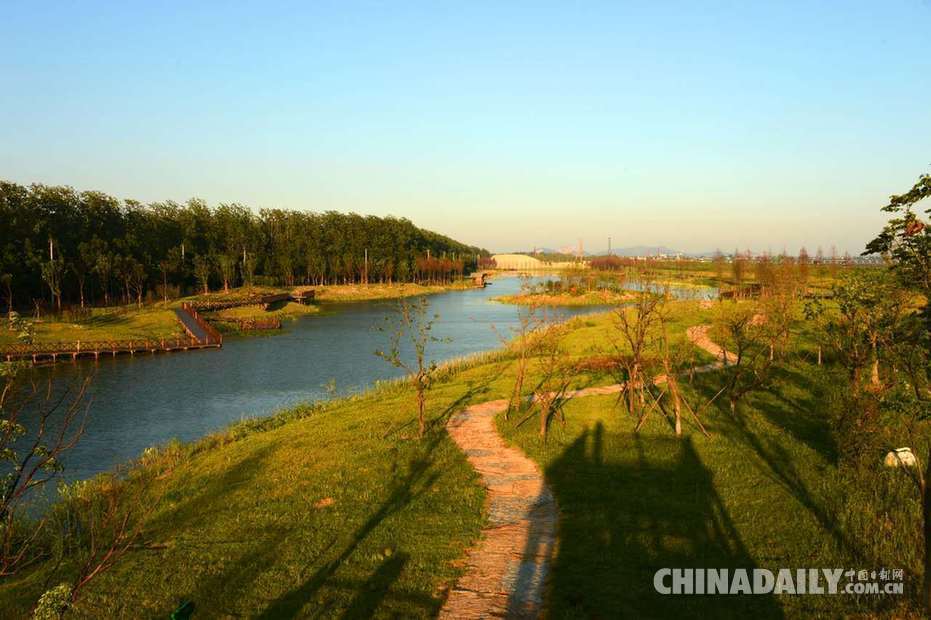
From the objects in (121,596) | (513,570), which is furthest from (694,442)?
(121,596)

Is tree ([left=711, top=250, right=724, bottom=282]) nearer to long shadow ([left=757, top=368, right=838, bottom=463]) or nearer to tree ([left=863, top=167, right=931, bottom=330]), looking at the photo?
long shadow ([left=757, top=368, right=838, bottom=463])

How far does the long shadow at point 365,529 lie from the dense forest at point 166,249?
4650 cm

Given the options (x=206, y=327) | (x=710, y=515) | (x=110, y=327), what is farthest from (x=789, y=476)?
(x=110, y=327)

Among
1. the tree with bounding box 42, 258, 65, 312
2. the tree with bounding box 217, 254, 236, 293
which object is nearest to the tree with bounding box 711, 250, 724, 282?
the tree with bounding box 217, 254, 236, 293

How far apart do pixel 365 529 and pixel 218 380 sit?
2924 centimetres

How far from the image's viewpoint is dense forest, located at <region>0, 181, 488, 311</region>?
6003 cm

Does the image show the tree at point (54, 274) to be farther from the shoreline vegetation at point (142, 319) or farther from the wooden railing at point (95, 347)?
the wooden railing at point (95, 347)

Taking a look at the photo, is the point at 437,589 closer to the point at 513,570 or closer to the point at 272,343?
the point at 513,570

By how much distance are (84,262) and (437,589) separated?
69784 mm

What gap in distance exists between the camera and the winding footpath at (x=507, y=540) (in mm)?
9125

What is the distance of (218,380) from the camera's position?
37719 millimetres

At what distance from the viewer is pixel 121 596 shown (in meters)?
10.1

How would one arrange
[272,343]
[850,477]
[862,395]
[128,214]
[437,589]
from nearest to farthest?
[437,589]
[850,477]
[862,395]
[272,343]
[128,214]

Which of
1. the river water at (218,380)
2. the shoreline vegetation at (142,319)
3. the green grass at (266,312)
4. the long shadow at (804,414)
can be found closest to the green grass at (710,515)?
the long shadow at (804,414)
